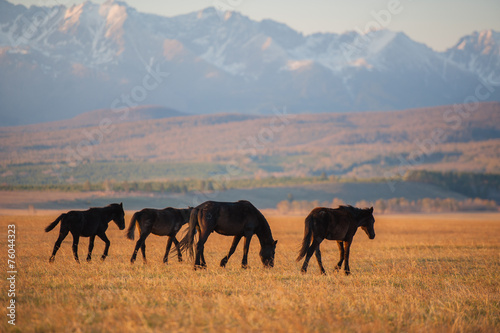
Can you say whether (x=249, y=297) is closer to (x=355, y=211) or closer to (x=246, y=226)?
(x=246, y=226)

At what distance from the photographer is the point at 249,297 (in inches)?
504

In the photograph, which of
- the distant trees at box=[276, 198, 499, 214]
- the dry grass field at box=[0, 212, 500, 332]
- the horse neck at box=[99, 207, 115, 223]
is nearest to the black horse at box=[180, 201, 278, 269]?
the dry grass field at box=[0, 212, 500, 332]

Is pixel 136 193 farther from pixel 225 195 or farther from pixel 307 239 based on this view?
A: pixel 307 239

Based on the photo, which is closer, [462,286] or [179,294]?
[179,294]

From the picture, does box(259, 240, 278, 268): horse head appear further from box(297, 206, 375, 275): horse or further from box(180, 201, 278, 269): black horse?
box(297, 206, 375, 275): horse

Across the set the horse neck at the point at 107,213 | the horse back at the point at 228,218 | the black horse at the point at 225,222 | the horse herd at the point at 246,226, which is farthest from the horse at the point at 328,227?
the horse neck at the point at 107,213

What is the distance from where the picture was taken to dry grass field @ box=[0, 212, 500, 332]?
10750 millimetres

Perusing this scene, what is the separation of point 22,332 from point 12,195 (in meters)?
86.0

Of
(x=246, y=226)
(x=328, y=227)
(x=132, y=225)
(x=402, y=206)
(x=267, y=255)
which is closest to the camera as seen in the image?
(x=328, y=227)

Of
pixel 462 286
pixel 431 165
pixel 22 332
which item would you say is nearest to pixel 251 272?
pixel 462 286

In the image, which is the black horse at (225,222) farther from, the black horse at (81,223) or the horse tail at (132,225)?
the black horse at (81,223)

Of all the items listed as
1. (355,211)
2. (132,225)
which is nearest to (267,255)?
(355,211)

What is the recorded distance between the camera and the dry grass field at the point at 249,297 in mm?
10750

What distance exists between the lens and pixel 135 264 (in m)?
18.8
